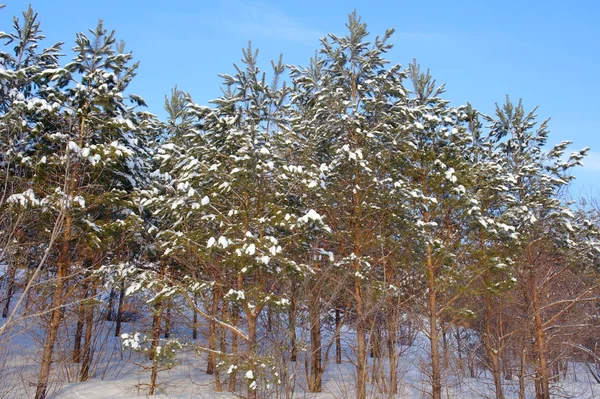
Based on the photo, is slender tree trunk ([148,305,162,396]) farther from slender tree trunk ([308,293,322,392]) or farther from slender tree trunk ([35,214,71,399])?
slender tree trunk ([308,293,322,392])

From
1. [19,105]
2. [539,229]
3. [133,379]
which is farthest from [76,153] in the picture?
[539,229]

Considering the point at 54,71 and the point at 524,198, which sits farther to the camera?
the point at 524,198

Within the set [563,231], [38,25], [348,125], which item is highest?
[38,25]

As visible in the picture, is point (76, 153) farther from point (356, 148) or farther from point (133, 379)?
point (133, 379)

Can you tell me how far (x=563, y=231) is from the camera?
51.9ft

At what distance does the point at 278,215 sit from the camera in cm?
1161

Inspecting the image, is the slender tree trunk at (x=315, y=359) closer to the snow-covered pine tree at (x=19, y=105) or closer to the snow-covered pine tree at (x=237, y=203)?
the snow-covered pine tree at (x=237, y=203)

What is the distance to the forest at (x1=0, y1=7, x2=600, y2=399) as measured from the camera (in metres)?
11.2

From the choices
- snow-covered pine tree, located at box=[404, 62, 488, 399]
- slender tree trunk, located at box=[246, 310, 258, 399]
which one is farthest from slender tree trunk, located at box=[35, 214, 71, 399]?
snow-covered pine tree, located at box=[404, 62, 488, 399]

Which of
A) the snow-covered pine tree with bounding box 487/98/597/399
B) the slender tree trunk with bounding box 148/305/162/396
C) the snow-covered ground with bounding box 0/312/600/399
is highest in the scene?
the snow-covered pine tree with bounding box 487/98/597/399

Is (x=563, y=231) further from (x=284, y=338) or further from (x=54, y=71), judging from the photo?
(x=54, y=71)

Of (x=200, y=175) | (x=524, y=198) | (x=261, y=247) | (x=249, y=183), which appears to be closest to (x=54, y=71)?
(x=200, y=175)

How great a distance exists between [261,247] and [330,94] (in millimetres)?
5626

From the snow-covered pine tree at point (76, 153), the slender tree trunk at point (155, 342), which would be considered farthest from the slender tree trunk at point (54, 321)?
the slender tree trunk at point (155, 342)
